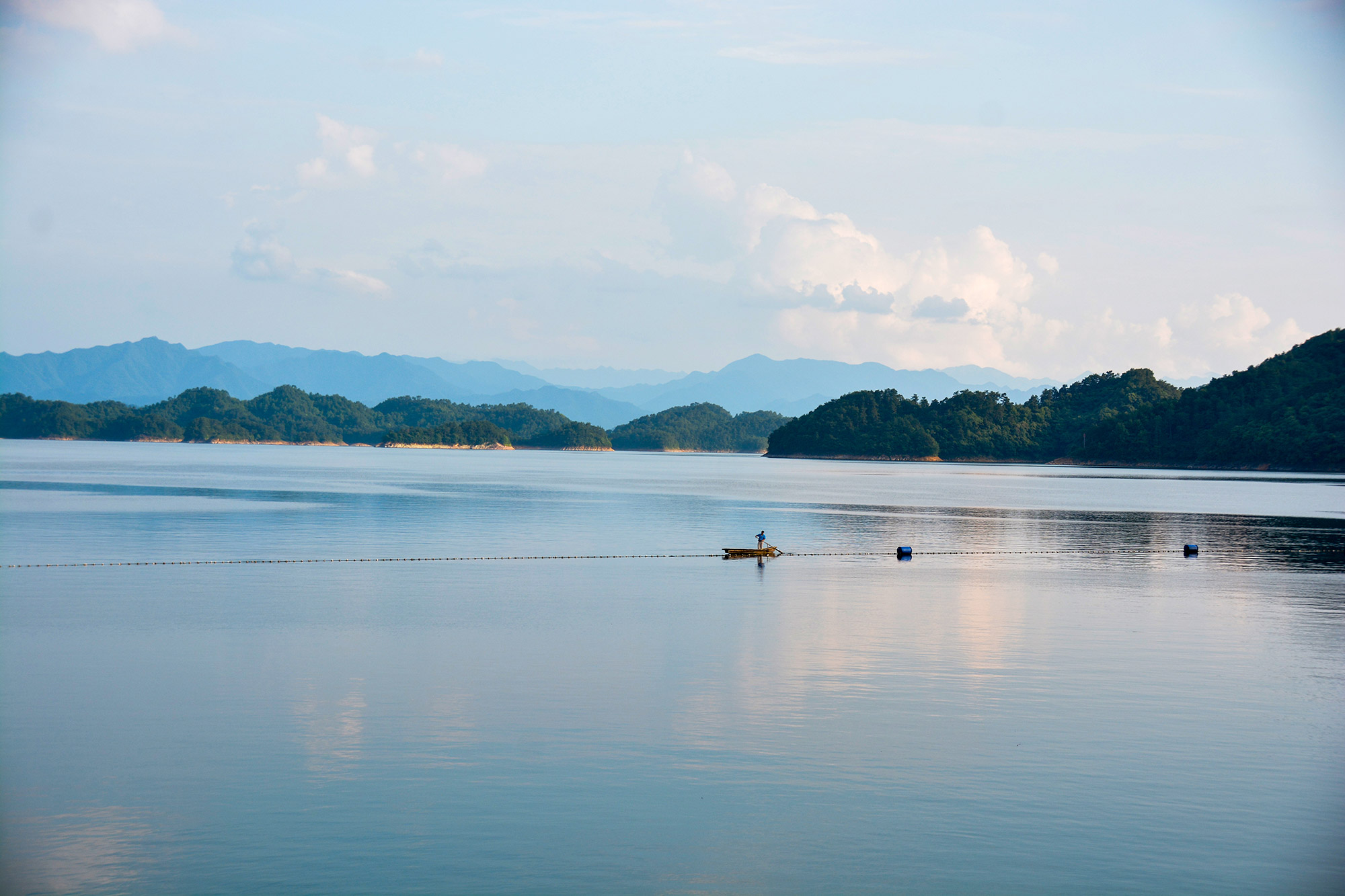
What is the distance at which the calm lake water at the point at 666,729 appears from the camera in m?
14.6

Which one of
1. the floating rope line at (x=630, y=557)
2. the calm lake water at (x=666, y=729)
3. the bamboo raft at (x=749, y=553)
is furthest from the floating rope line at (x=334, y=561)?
the bamboo raft at (x=749, y=553)

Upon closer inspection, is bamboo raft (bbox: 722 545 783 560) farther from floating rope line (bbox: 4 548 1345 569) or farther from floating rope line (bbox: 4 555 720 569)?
floating rope line (bbox: 4 555 720 569)

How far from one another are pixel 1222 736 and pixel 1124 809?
5.81 metres

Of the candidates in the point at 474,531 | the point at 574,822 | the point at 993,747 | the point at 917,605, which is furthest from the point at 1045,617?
the point at 474,531

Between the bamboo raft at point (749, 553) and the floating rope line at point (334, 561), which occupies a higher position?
the bamboo raft at point (749, 553)

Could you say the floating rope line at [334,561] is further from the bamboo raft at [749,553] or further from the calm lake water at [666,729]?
the bamboo raft at [749,553]

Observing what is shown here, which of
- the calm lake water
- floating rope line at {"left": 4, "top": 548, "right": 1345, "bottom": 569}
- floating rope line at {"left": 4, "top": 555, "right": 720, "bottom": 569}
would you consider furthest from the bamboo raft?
the calm lake water

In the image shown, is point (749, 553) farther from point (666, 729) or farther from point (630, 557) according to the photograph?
point (666, 729)

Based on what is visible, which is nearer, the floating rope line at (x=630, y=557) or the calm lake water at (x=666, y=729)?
the calm lake water at (x=666, y=729)

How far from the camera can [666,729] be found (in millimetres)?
20844

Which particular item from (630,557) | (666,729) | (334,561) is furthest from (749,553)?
(666,729)

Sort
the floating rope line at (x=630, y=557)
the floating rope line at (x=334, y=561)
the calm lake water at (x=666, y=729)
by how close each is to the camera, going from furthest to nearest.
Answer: the floating rope line at (x=630, y=557) < the floating rope line at (x=334, y=561) < the calm lake water at (x=666, y=729)

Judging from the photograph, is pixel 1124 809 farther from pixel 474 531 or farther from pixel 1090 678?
pixel 474 531

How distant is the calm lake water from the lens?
573 inches
